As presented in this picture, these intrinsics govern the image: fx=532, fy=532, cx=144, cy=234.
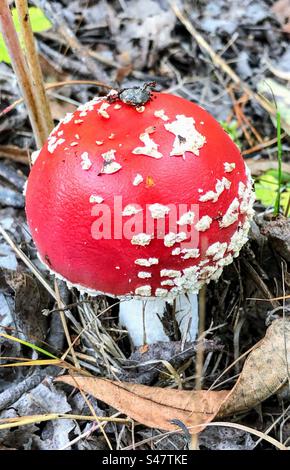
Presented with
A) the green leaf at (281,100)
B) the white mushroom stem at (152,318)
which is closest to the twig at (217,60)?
the green leaf at (281,100)

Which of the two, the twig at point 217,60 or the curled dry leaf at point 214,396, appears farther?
the twig at point 217,60

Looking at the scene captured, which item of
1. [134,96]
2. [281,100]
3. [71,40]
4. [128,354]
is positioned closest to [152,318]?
[128,354]

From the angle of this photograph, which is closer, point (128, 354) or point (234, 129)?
point (128, 354)

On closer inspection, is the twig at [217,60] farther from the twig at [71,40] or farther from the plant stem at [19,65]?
the plant stem at [19,65]

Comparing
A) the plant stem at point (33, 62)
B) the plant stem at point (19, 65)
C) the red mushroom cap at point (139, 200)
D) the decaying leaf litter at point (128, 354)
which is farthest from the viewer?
the plant stem at point (33, 62)

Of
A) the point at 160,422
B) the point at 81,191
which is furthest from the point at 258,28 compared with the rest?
the point at 160,422

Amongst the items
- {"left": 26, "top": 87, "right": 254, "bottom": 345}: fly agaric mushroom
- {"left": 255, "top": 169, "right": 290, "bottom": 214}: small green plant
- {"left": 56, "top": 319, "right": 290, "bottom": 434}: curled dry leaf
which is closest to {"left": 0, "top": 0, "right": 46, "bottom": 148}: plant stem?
{"left": 26, "top": 87, "right": 254, "bottom": 345}: fly agaric mushroom

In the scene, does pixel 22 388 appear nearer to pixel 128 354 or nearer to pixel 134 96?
pixel 128 354
